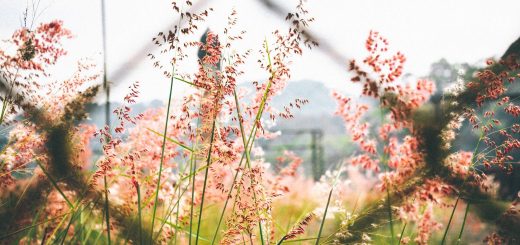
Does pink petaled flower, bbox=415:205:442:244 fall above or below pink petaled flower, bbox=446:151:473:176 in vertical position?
below

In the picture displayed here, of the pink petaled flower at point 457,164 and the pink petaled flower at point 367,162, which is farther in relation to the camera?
the pink petaled flower at point 367,162

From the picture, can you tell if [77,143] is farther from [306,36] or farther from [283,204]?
[283,204]

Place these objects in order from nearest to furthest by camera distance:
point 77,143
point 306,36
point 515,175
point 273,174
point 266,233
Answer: point 306,36
point 266,233
point 77,143
point 515,175
point 273,174

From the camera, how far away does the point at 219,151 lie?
30.8 inches

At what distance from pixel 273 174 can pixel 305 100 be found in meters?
1.06

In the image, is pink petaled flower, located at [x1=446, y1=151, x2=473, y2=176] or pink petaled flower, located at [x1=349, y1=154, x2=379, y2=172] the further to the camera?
pink petaled flower, located at [x1=349, y1=154, x2=379, y2=172]

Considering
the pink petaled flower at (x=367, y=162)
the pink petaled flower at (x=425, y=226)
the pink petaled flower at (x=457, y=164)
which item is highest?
the pink petaled flower at (x=367, y=162)

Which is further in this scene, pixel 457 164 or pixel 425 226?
pixel 425 226

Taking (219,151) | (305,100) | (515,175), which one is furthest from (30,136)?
(515,175)

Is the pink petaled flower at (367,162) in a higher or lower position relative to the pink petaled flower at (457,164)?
higher

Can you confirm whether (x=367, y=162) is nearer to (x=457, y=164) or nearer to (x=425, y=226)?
(x=425, y=226)

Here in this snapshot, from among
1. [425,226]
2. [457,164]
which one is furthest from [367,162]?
[457,164]

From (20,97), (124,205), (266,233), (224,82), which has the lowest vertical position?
(266,233)

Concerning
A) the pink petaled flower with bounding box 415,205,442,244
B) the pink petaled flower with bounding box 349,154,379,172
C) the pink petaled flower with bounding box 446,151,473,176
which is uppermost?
the pink petaled flower with bounding box 349,154,379,172
